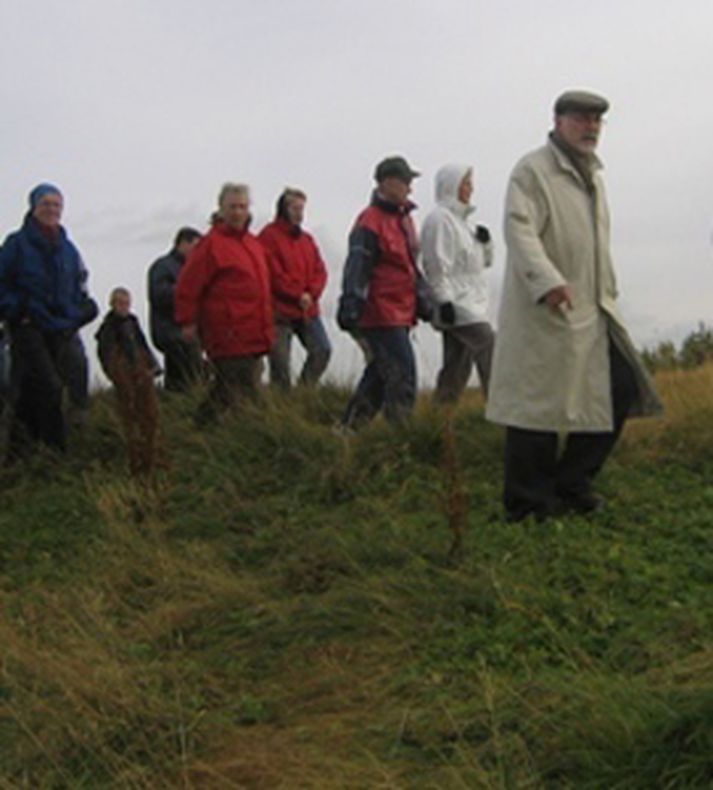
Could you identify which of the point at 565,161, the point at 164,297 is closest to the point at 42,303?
the point at 164,297

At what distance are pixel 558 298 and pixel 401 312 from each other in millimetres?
3046

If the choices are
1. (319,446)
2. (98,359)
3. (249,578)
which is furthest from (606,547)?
(98,359)

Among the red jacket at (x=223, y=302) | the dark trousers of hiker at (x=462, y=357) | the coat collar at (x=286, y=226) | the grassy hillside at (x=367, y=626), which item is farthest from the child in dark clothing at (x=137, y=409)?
the coat collar at (x=286, y=226)

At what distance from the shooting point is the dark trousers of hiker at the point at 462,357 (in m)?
9.95

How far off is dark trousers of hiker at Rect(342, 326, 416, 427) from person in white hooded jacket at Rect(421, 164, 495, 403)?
27 centimetres

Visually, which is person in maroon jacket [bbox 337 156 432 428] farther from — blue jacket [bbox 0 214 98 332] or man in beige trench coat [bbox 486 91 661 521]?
man in beige trench coat [bbox 486 91 661 521]

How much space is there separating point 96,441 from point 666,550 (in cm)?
572

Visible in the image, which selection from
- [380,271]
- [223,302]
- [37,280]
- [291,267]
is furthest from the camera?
[291,267]

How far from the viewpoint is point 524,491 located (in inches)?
289

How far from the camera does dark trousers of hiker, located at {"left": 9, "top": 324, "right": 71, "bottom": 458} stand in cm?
1064

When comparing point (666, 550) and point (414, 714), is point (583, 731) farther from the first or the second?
point (666, 550)

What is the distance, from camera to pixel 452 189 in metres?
10.3

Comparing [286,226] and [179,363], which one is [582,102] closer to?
[286,226]

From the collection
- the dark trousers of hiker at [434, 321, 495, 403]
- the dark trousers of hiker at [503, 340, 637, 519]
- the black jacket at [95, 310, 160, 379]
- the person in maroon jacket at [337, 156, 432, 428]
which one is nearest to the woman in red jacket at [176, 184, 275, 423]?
the person in maroon jacket at [337, 156, 432, 428]
